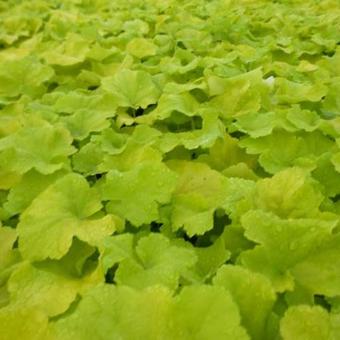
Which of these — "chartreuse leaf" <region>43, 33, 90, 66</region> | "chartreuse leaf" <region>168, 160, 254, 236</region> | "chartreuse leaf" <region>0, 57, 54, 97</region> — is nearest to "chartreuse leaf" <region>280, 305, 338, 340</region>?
"chartreuse leaf" <region>168, 160, 254, 236</region>

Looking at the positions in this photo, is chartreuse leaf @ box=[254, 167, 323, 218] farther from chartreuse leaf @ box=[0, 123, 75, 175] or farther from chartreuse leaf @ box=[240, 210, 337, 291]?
chartreuse leaf @ box=[0, 123, 75, 175]

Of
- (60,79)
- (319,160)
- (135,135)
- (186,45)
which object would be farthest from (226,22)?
(319,160)

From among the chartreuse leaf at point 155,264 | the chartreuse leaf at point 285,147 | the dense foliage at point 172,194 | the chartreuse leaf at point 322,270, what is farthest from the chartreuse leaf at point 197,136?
the chartreuse leaf at point 322,270

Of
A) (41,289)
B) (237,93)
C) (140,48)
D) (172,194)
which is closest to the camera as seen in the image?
(41,289)

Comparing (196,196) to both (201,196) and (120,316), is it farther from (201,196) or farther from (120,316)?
(120,316)

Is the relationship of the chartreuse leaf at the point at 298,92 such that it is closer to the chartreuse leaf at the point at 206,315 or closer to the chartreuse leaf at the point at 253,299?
the chartreuse leaf at the point at 253,299

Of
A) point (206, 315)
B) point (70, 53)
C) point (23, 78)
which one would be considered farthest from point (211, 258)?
point (70, 53)

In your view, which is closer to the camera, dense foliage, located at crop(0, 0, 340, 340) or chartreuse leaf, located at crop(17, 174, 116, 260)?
dense foliage, located at crop(0, 0, 340, 340)
